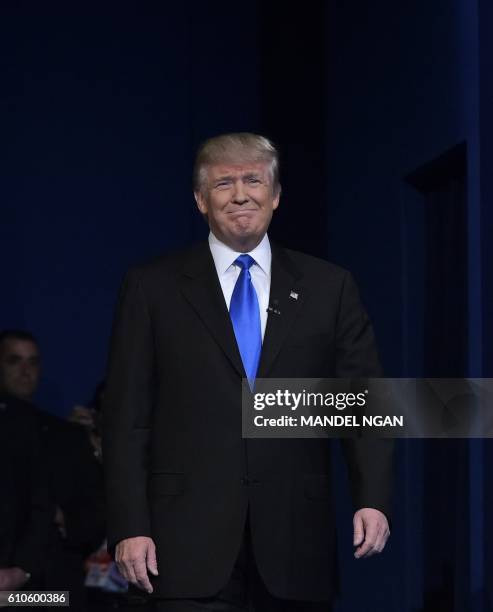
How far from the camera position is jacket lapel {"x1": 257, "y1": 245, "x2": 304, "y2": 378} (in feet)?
10.1

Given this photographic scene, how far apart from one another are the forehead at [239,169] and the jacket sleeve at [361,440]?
1.13 ft

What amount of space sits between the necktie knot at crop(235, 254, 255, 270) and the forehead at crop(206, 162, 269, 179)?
198mm

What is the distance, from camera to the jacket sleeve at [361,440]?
304cm

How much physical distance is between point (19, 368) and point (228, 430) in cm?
298

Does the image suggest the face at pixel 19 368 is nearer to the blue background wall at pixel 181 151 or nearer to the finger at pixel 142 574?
the blue background wall at pixel 181 151

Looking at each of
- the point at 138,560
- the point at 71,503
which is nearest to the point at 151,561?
the point at 138,560

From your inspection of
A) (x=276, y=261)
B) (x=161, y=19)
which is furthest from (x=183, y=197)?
(x=276, y=261)

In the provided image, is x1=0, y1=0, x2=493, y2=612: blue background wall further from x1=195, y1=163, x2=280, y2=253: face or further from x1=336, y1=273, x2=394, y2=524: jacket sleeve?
x1=195, y1=163, x2=280, y2=253: face

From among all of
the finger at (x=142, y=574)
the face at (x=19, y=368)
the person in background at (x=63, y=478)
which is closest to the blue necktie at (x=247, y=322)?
the finger at (x=142, y=574)

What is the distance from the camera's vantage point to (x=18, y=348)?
233 inches

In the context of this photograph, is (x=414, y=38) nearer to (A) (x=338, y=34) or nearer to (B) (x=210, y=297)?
(A) (x=338, y=34)

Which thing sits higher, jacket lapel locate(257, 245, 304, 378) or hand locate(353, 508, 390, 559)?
jacket lapel locate(257, 245, 304, 378)

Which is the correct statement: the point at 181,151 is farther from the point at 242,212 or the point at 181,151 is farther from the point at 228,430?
the point at 228,430

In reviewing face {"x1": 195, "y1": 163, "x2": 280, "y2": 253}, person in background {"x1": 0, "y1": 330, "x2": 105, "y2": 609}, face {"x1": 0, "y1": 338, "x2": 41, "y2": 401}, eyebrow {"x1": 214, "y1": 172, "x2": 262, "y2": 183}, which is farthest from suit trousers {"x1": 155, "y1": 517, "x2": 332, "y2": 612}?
face {"x1": 0, "y1": 338, "x2": 41, "y2": 401}
